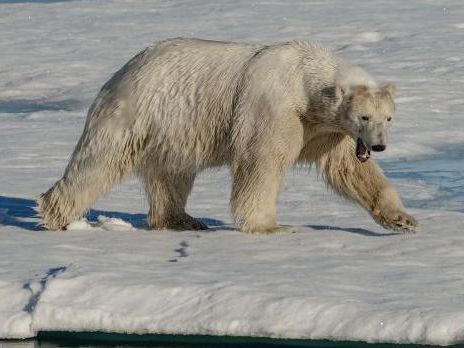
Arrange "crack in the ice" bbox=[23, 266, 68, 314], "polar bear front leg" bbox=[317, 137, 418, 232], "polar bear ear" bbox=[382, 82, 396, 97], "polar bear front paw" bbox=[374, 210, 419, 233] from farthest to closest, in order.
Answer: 1. "polar bear front leg" bbox=[317, 137, 418, 232]
2. "polar bear front paw" bbox=[374, 210, 419, 233]
3. "polar bear ear" bbox=[382, 82, 396, 97]
4. "crack in the ice" bbox=[23, 266, 68, 314]

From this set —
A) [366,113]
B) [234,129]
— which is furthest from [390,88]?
[234,129]

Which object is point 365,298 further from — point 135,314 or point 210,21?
point 210,21

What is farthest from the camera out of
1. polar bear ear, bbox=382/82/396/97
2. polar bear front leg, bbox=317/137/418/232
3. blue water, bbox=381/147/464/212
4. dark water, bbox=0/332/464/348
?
blue water, bbox=381/147/464/212

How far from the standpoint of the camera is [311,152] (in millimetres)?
7941

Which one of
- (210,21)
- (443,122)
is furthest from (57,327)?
(210,21)

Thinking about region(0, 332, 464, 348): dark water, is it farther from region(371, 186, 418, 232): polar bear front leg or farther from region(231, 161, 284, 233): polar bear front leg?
region(371, 186, 418, 232): polar bear front leg

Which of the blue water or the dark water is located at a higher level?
the dark water

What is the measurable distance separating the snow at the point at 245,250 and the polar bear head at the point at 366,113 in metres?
0.58

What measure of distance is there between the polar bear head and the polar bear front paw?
427 mm

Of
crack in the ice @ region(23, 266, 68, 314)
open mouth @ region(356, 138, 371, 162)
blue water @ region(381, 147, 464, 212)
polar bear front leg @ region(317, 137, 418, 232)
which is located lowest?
blue water @ region(381, 147, 464, 212)

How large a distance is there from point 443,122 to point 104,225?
17.4ft

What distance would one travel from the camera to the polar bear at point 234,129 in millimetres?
7559

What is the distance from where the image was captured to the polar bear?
7.56m

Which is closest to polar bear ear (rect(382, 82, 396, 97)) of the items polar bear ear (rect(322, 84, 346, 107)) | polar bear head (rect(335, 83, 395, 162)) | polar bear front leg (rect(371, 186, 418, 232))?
polar bear head (rect(335, 83, 395, 162))
